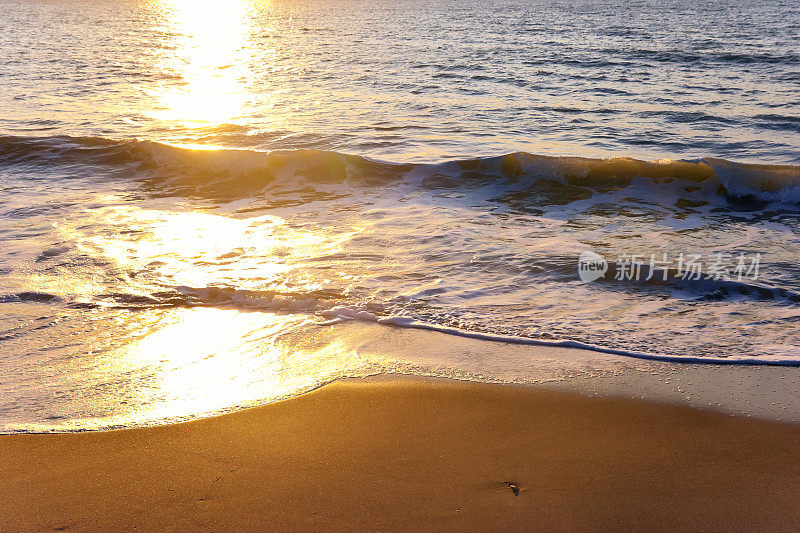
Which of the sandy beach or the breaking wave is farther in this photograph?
the breaking wave

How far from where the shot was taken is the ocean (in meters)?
3.93

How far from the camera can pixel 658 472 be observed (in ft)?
9.34

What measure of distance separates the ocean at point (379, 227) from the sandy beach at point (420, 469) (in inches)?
11.0

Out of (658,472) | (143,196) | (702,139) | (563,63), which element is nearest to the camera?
(658,472)

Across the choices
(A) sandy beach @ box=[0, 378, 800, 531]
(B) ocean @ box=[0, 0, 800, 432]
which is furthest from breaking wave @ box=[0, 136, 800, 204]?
(A) sandy beach @ box=[0, 378, 800, 531]

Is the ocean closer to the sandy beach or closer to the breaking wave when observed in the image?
the breaking wave

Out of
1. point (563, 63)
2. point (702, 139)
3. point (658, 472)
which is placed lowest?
point (658, 472)

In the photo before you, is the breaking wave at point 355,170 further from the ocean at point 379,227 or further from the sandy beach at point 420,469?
the sandy beach at point 420,469

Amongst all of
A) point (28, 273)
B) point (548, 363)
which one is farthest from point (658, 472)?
point (28, 273)

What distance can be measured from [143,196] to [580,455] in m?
7.42

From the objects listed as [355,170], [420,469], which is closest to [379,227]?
[355,170]

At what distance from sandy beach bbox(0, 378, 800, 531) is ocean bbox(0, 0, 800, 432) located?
28 cm

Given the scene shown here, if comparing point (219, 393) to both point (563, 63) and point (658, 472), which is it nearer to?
point (658, 472)

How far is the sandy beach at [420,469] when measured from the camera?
2.60 m
